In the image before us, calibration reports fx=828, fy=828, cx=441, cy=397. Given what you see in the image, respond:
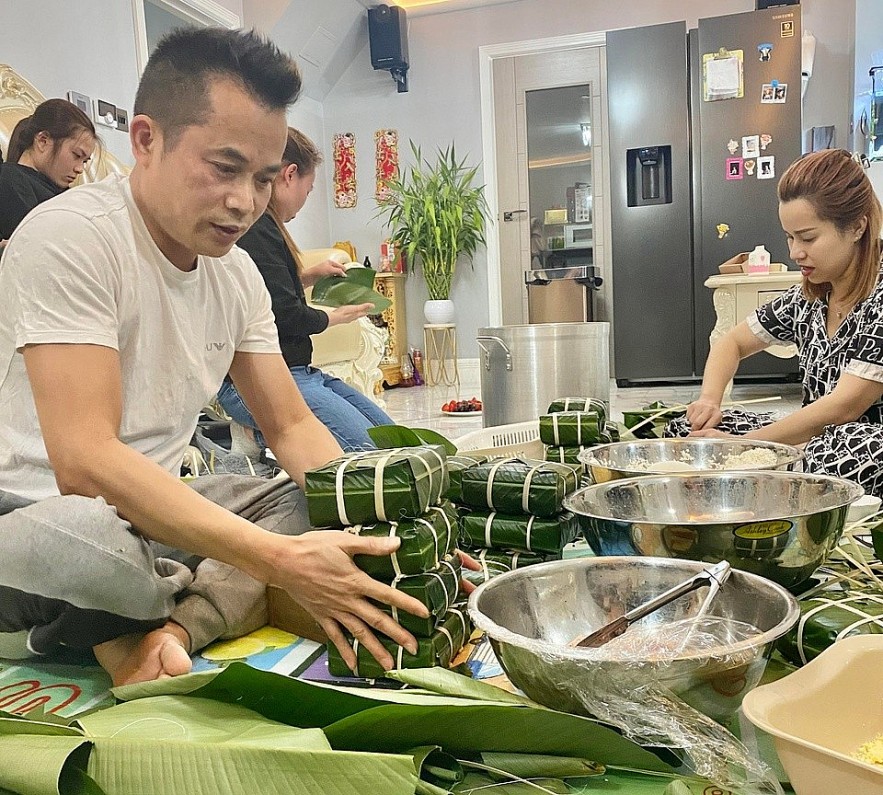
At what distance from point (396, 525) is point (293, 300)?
1399mm

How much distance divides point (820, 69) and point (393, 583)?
5.53 meters

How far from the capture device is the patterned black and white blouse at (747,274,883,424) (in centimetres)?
166

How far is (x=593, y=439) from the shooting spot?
1.46 metres

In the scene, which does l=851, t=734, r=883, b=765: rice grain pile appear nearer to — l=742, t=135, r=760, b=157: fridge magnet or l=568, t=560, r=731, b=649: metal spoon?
l=568, t=560, r=731, b=649: metal spoon

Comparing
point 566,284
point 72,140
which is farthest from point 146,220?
point 566,284

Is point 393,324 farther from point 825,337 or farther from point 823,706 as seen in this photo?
point 823,706

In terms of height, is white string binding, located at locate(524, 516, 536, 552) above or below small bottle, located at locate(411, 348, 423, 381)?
above

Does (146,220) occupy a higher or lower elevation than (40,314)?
higher

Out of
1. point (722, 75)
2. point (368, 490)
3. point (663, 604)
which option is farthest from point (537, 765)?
point (722, 75)

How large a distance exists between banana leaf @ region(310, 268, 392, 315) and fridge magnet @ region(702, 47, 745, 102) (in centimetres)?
320

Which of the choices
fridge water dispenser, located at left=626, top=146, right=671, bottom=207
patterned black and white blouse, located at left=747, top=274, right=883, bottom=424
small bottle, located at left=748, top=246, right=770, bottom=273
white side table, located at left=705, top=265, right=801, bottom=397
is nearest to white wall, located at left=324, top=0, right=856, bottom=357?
fridge water dispenser, located at left=626, top=146, right=671, bottom=207

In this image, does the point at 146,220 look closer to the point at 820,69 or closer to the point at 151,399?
the point at 151,399

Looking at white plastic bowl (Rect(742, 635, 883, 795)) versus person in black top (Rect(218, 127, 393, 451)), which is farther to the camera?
person in black top (Rect(218, 127, 393, 451))

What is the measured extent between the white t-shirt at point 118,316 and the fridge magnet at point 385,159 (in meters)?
5.16
